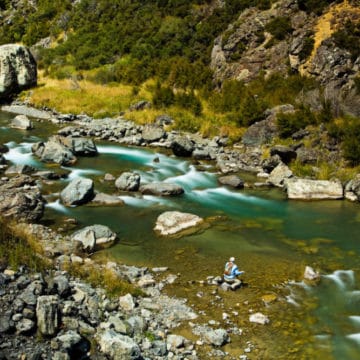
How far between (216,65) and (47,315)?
39156 millimetres

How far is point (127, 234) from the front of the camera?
632 inches

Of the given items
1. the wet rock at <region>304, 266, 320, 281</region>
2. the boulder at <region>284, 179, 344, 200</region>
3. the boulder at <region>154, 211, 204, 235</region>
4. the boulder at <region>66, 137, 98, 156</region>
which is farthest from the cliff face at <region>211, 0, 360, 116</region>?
the wet rock at <region>304, 266, 320, 281</region>

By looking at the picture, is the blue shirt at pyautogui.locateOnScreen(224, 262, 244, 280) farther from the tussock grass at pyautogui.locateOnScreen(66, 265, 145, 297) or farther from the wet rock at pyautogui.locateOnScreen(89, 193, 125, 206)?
the wet rock at pyautogui.locateOnScreen(89, 193, 125, 206)

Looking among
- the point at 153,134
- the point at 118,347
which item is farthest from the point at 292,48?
the point at 118,347

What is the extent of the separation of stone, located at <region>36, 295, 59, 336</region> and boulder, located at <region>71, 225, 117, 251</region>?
4.84 m

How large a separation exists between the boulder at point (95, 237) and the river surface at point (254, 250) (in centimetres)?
37

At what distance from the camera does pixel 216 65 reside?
45.1 metres

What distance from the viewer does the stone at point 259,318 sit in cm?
1092

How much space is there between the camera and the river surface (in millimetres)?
10648

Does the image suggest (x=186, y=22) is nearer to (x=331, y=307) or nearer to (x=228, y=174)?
(x=228, y=174)

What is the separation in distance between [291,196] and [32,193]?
36.6 feet

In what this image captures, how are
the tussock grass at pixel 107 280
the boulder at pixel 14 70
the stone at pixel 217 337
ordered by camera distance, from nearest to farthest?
the stone at pixel 217 337
the tussock grass at pixel 107 280
the boulder at pixel 14 70

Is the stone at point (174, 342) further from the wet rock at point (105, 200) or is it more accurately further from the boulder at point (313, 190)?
the boulder at point (313, 190)

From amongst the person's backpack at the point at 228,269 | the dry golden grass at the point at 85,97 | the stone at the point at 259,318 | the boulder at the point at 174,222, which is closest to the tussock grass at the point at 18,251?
the boulder at the point at 174,222
